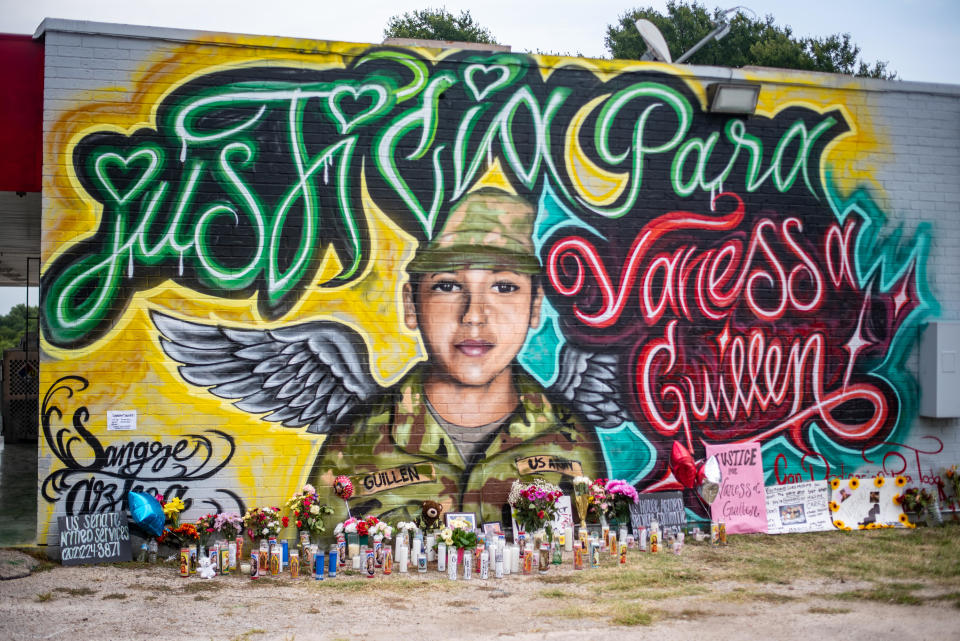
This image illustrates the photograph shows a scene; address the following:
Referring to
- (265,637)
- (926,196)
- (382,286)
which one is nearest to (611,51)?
(926,196)

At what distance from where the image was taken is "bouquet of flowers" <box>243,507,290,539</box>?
8.30 m

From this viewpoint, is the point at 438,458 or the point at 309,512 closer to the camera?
the point at 309,512

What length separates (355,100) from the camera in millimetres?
8953

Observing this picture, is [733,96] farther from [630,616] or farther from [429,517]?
[630,616]

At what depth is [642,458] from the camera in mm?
9523

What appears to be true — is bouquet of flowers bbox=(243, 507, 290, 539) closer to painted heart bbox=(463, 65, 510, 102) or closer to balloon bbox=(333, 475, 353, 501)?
balloon bbox=(333, 475, 353, 501)

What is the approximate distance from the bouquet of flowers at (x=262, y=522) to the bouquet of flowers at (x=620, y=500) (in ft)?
11.0

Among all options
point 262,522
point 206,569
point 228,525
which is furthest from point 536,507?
point 206,569

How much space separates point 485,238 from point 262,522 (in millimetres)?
3582

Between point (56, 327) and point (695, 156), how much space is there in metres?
6.78

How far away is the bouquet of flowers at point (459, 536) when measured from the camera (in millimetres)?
8141

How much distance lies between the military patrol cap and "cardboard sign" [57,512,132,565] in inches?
145

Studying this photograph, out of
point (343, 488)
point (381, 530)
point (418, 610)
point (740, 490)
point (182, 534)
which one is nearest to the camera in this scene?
point (418, 610)

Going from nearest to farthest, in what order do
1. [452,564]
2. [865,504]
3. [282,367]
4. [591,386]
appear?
[452,564], [282,367], [591,386], [865,504]
